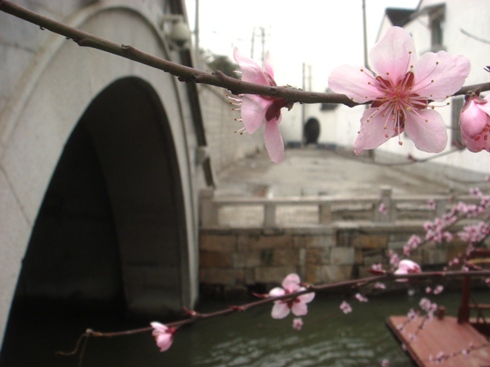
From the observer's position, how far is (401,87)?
74 cm

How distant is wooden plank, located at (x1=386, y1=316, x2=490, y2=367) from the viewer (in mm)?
3955

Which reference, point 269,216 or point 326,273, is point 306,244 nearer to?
point 326,273

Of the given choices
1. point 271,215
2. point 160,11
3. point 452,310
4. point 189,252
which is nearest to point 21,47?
point 160,11

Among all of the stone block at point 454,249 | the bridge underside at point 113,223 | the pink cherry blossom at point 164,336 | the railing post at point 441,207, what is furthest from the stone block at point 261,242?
the pink cherry blossom at point 164,336

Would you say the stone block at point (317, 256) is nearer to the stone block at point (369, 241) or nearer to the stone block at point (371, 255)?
the stone block at point (369, 241)

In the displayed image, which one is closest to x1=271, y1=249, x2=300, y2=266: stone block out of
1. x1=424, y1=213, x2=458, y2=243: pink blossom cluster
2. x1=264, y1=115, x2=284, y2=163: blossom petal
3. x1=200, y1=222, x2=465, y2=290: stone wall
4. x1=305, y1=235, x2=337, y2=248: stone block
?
x1=200, y1=222, x2=465, y2=290: stone wall

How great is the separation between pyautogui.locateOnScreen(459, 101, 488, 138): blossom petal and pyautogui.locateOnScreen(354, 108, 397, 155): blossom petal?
9 centimetres

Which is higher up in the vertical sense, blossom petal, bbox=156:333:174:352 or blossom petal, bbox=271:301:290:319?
blossom petal, bbox=271:301:290:319

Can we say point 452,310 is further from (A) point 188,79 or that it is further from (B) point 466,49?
(A) point 188,79

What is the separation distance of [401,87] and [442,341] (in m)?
4.19

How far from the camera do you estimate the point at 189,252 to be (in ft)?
23.5

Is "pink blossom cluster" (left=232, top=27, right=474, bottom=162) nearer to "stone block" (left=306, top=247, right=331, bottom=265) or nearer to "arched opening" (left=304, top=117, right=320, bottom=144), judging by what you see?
"stone block" (left=306, top=247, right=331, bottom=265)

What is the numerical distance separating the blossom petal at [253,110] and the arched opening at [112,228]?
5346 mm

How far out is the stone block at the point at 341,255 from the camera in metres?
8.16
